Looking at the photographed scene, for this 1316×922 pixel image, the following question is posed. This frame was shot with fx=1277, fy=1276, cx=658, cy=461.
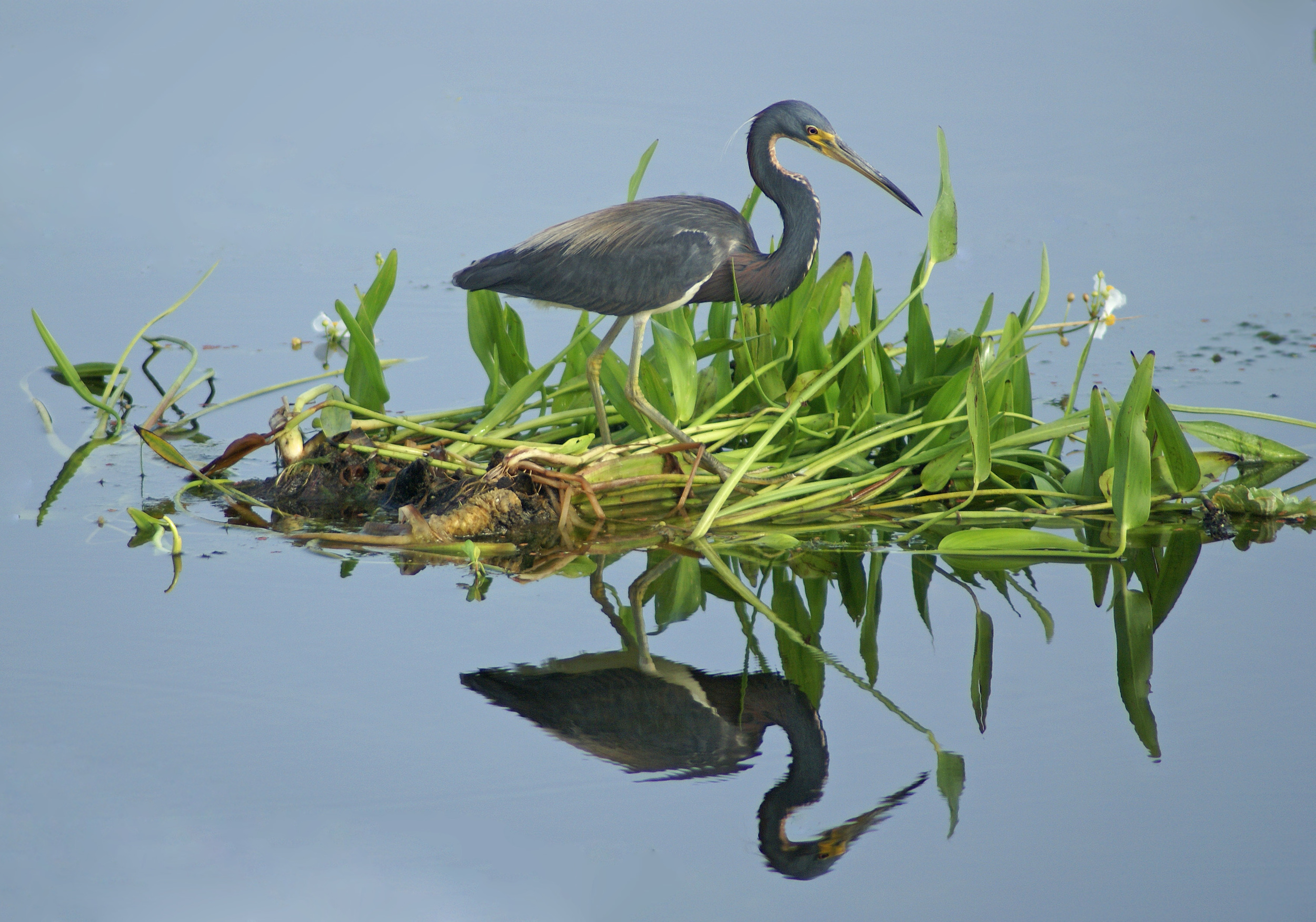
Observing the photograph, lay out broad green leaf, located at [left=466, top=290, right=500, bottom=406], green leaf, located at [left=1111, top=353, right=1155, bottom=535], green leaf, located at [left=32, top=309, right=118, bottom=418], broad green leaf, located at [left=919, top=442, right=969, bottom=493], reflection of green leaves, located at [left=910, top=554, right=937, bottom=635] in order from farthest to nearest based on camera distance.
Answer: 1. broad green leaf, located at [left=466, top=290, right=500, bottom=406]
2. green leaf, located at [left=32, top=309, right=118, bottom=418]
3. broad green leaf, located at [left=919, top=442, right=969, bottom=493]
4. green leaf, located at [left=1111, top=353, right=1155, bottom=535]
5. reflection of green leaves, located at [left=910, top=554, right=937, bottom=635]

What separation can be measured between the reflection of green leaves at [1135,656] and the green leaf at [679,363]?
1.24 metres

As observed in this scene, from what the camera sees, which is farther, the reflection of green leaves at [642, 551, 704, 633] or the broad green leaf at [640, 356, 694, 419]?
the broad green leaf at [640, 356, 694, 419]

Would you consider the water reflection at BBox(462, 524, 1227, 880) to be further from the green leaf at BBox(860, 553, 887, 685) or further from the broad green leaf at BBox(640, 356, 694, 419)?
the broad green leaf at BBox(640, 356, 694, 419)

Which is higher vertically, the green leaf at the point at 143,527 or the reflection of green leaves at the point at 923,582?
the green leaf at the point at 143,527

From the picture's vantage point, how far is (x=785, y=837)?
2111mm

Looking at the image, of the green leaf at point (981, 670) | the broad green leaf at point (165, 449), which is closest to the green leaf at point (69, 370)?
the broad green leaf at point (165, 449)

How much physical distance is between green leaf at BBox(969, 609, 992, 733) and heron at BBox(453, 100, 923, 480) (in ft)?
2.97

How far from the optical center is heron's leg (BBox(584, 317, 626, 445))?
3688mm

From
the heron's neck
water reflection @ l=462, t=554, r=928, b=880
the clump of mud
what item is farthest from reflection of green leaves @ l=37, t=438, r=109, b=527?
the heron's neck

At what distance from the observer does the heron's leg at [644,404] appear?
3.53 meters

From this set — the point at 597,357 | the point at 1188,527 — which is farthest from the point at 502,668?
the point at 1188,527

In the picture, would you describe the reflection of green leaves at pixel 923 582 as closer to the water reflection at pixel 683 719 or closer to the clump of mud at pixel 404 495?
the water reflection at pixel 683 719

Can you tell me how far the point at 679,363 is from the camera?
3574 millimetres

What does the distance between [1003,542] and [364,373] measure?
6.11 ft
